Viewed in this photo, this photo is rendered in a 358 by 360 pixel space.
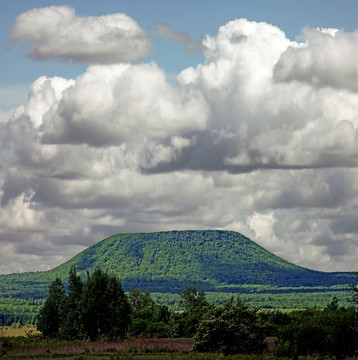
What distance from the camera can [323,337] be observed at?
66.4 meters

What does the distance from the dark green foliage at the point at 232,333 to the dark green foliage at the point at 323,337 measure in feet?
13.1

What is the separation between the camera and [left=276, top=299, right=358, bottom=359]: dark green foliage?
64312mm

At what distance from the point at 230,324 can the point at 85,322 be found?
32.3 meters

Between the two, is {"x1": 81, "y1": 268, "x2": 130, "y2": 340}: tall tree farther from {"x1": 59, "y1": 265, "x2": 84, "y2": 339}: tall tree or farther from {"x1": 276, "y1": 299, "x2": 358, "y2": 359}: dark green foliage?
{"x1": 276, "y1": 299, "x2": 358, "y2": 359}: dark green foliage

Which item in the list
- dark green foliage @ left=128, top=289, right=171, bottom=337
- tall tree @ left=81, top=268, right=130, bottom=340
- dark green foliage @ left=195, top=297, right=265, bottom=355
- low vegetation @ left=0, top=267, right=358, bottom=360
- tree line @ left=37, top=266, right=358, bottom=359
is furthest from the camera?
dark green foliage @ left=128, top=289, right=171, bottom=337

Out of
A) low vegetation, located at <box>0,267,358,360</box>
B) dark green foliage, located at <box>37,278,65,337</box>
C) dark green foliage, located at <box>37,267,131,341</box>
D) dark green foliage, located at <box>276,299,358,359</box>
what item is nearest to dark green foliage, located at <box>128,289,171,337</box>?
low vegetation, located at <box>0,267,358,360</box>

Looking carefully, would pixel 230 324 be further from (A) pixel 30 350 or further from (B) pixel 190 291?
(B) pixel 190 291

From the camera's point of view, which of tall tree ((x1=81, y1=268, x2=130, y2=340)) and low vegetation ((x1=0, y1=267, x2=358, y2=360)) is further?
tall tree ((x1=81, y1=268, x2=130, y2=340))

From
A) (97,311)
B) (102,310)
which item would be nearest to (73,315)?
(97,311)

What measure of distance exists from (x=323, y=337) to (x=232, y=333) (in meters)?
11.5

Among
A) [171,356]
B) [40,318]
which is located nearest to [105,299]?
[40,318]

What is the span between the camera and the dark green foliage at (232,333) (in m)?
74.0

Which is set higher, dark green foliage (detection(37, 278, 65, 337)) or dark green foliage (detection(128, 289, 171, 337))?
dark green foliage (detection(37, 278, 65, 337))

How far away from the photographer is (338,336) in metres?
64.4
